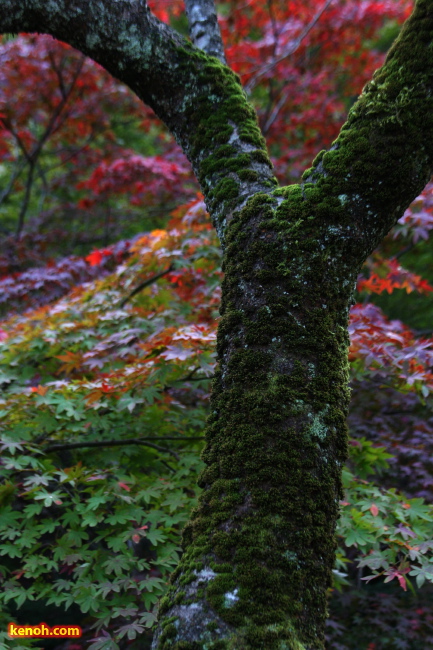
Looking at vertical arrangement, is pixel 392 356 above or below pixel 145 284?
below

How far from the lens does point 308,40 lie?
598 centimetres

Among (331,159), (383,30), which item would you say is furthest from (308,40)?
(331,159)

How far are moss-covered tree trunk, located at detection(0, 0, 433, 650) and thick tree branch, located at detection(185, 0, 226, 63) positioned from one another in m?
0.35

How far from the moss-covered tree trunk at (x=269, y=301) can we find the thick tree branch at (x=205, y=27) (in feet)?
1.15

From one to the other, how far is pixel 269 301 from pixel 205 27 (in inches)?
56.6

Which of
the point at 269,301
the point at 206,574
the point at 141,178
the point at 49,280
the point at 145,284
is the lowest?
the point at 206,574

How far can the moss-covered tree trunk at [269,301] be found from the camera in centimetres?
105

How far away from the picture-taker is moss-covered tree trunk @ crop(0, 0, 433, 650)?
1.05m

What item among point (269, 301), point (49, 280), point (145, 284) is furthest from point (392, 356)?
point (49, 280)

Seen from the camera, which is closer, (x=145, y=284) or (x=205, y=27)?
(x=205, y=27)

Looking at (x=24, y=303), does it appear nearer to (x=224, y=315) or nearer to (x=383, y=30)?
(x=224, y=315)

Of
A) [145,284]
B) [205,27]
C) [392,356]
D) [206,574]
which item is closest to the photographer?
[206,574]

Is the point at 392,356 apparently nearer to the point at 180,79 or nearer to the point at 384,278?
the point at 384,278

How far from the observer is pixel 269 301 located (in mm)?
1283
